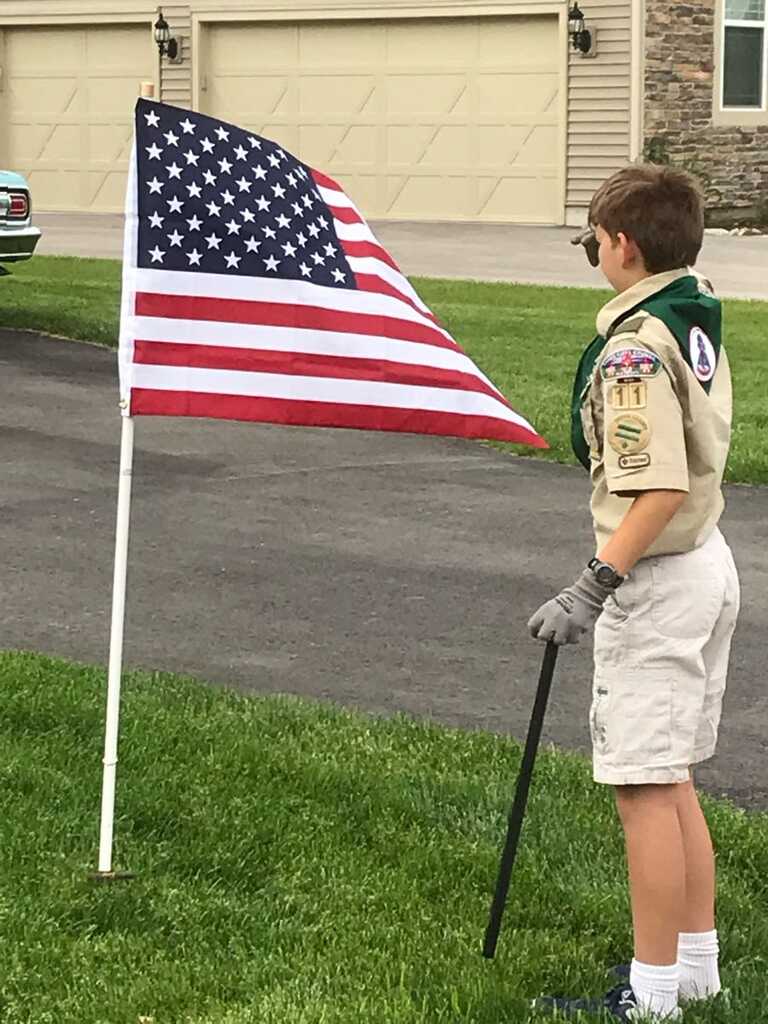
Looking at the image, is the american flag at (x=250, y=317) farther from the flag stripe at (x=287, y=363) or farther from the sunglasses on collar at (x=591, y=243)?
the sunglasses on collar at (x=591, y=243)

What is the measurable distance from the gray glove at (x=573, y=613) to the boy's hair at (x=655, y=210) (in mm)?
642

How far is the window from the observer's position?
81.1ft

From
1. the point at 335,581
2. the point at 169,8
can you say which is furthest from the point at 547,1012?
the point at 169,8

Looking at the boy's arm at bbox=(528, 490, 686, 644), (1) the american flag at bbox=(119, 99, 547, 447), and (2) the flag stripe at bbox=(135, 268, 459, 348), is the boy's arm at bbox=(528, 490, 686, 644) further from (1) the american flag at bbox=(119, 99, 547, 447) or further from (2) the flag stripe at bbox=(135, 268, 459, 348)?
(2) the flag stripe at bbox=(135, 268, 459, 348)

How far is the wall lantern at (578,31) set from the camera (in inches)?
931

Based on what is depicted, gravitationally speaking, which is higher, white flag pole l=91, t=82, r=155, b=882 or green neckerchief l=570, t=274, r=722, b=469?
green neckerchief l=570, t=274, r=722, b=469

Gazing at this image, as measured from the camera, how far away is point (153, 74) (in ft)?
90.1

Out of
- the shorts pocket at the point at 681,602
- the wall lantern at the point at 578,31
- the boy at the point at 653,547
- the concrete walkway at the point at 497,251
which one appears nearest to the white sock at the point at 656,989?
the boy at the point at 653,547

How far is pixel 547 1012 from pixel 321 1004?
45cm

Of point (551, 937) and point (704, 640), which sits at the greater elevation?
point (704, 640)

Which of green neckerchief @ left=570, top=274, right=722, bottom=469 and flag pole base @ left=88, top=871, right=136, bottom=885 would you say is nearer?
green neckerchief @ left=570, top=274, right=722, bottom=469

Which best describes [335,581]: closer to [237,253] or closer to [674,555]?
[237,253]

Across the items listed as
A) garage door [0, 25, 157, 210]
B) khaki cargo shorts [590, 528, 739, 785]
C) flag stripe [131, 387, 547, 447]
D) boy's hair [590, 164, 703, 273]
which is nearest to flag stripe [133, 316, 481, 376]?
flag stripe [131, 387, 547, 447]

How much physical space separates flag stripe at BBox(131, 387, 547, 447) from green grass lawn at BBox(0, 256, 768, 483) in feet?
18.8
